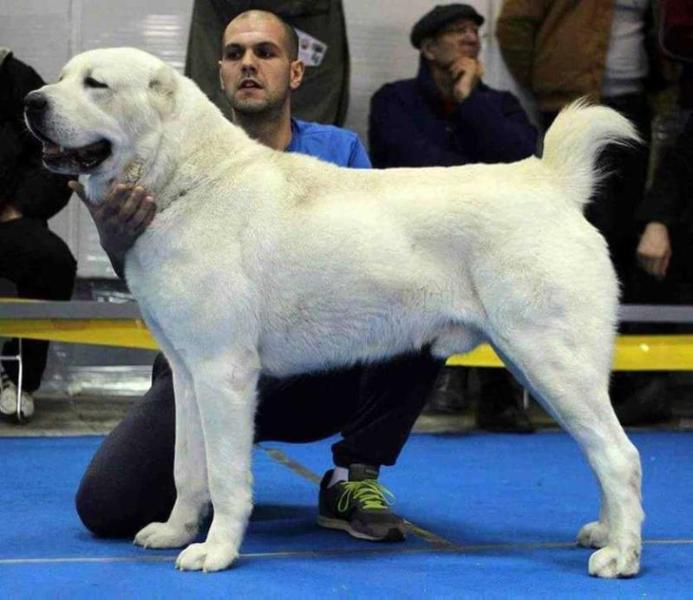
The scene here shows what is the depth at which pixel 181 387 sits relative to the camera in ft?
10.1

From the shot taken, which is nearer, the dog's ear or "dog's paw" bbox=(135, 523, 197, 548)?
the dog's ear

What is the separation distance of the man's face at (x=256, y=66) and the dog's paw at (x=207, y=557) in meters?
1.32

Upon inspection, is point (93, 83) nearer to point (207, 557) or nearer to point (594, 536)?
point (207, 557)

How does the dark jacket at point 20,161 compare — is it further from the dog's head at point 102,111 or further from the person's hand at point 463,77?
the dog's head at point 102,111

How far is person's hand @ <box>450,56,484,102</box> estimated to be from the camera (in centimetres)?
558

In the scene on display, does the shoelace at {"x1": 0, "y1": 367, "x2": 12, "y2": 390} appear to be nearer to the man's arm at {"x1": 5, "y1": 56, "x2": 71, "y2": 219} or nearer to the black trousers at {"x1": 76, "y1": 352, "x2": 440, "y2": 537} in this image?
the man's arm at {"x1": 5, "y1": 56, "x2": 71, "y2": 219}

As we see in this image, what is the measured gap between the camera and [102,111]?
2.87 meters

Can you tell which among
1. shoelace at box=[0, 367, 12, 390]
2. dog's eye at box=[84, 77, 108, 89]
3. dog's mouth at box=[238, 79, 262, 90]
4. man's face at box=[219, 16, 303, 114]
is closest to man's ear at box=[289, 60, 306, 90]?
man's face at box=[219, 16, 303, 114]

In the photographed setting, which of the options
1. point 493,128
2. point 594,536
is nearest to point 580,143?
point 594,536

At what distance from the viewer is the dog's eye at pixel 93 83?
2883 millimetres

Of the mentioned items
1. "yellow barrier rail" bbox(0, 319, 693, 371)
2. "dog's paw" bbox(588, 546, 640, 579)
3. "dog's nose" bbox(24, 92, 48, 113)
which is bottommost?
"yellow barrier rail" bbox(0, 319, 693, 371)

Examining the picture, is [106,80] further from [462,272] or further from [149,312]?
[462,272]

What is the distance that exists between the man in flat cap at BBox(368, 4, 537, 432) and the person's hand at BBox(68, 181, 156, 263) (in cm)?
267

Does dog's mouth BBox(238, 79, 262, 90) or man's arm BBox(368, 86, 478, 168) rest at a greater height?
dog's mouth BBox(238, 79, 262, 90)
